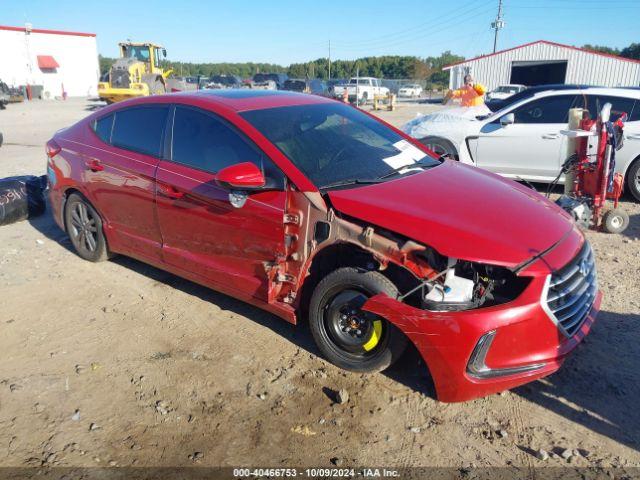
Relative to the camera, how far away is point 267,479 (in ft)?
8.36

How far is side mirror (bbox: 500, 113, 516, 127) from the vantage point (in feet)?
24.7

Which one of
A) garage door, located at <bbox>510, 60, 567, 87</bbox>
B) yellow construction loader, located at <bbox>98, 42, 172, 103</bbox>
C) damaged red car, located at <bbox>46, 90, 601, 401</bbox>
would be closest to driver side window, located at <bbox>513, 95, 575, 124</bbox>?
damaged red car, located at <bbox>46, 90, 601, 401</bbox>

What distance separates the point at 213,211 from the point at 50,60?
49411mm

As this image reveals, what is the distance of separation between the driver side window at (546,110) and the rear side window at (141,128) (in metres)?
5.54

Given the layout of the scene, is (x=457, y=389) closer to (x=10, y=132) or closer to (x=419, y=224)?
(x=419, y=224)

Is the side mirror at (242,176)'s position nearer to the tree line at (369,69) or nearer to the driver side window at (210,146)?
the driver side window at (210,146)

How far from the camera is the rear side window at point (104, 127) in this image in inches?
187

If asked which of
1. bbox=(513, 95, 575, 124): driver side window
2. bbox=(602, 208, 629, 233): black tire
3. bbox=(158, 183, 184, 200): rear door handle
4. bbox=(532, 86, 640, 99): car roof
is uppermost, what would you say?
bbox=(532, 86, 640, 99): car roof

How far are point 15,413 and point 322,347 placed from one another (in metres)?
1.89

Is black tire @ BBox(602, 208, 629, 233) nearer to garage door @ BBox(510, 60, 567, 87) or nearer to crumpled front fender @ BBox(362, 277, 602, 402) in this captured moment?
crumpled front fender @ BBox(362, 277, 602, 402)

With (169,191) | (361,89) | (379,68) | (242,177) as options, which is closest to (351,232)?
(242,177)

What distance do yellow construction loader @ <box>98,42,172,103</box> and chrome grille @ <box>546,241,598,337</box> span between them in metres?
23.0

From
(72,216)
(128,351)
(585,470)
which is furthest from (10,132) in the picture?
(585,470)

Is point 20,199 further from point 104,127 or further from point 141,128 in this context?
point 141,128
